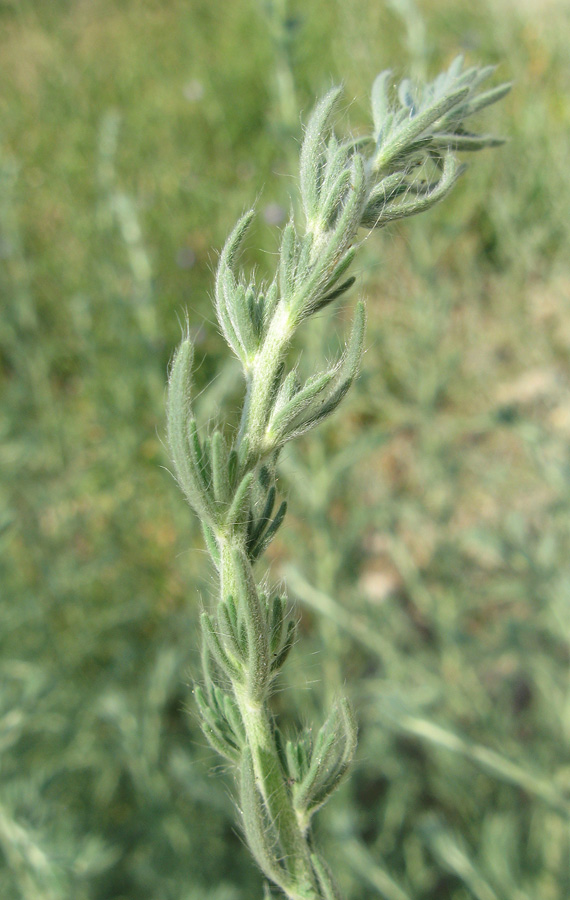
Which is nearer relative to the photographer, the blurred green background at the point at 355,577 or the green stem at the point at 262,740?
the green stem at the point at 262,740

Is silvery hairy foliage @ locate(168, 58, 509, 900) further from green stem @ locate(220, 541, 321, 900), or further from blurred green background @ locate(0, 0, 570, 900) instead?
blurred green background @ locate(0, 0, 570, 900)

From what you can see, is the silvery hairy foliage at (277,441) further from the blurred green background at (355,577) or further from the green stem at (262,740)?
the blurred green background at (355,577)

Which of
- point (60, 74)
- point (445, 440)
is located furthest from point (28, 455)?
point (60, 74)

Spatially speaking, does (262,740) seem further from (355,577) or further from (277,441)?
(355,577)

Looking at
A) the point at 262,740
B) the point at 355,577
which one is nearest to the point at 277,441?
the point at 262,740

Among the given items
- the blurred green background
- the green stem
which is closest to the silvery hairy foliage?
the green stem

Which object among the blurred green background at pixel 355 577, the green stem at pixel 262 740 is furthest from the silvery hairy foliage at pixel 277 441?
the blurred green background at pixel 355 577
